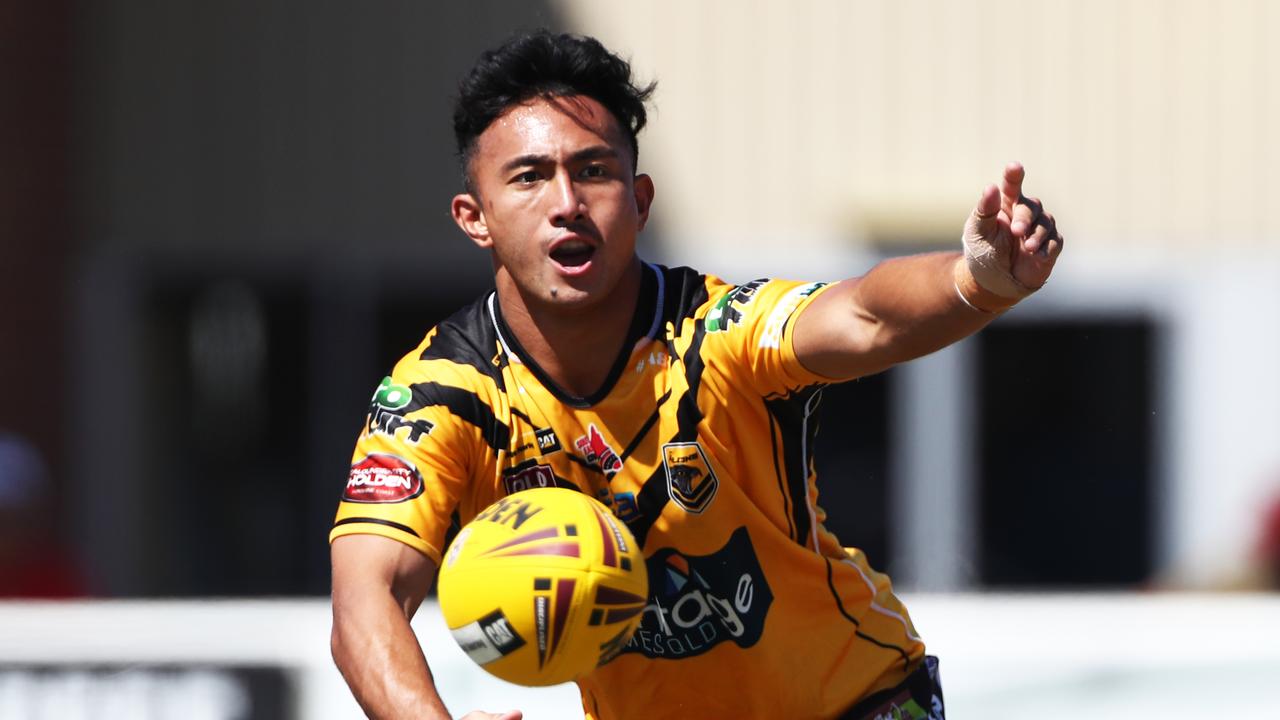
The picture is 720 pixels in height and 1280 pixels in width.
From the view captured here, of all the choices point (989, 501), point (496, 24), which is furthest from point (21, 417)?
point (989, 501)

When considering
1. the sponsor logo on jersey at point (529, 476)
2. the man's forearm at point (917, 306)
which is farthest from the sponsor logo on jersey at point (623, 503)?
the man's forearm at point (917, 306)

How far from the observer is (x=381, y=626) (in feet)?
12.0

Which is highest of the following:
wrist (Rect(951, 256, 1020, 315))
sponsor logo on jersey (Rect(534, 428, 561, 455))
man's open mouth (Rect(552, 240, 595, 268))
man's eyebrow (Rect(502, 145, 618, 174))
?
man's eyebrow (Rect(502, 145, 618, 174))

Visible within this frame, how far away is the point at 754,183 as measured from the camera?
38.3 feet

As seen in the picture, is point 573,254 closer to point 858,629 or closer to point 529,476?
point 529,476

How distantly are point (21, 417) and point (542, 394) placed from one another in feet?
27.9

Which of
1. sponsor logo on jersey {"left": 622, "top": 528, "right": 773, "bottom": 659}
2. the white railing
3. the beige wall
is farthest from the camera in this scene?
the beige wall

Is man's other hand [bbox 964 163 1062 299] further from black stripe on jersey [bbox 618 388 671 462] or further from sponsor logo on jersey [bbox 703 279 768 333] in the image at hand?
black stripe on jersey [bbox 618 388 671 462]

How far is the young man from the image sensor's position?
388 cm

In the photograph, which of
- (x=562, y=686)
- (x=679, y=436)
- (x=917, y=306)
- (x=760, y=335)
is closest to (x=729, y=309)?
(x=760, y=335)

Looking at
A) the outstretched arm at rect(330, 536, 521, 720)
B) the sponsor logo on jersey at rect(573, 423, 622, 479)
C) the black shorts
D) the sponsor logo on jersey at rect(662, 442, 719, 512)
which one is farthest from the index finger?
the outstretched arm at rect(330, 536, 521, 720)

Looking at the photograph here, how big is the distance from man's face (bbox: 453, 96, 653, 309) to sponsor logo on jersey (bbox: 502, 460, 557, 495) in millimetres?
366

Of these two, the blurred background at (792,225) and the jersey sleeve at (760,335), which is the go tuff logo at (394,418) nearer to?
the jersey sleeve at (760,335)

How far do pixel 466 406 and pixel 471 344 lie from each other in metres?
0.20
